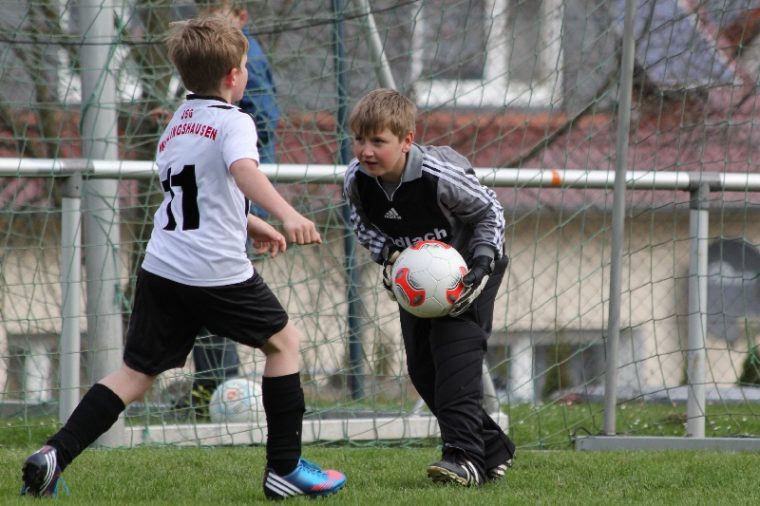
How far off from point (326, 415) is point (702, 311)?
77.9 inches

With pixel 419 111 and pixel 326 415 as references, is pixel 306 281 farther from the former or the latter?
pixel 419 111

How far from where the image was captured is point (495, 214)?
167 inches

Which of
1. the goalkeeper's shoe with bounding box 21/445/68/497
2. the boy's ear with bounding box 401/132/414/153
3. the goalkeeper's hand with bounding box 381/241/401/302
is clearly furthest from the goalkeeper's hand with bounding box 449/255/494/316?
the goalkeeper's shoe with bounding box 21/445/68/497

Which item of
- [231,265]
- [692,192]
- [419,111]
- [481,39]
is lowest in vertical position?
[231,265]

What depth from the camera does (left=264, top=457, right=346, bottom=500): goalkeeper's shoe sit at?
377 centimetres

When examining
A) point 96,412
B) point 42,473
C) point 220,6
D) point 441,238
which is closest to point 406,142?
point 441,238

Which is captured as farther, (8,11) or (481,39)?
(481,39)

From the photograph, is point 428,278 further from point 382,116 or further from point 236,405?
point 236,405

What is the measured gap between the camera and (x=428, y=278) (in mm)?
4047

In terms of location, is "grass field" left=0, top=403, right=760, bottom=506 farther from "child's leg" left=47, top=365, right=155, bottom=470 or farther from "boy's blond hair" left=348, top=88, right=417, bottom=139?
"boy's blond hair" left=348, top=88, right=417, bottom=139

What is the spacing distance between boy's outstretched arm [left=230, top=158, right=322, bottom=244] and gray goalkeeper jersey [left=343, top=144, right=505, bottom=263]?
2.32 feet

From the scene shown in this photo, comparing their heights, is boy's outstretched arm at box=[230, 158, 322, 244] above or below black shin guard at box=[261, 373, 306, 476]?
above

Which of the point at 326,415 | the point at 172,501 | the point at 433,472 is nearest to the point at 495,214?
the point at 433,472

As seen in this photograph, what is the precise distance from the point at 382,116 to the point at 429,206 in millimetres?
385
